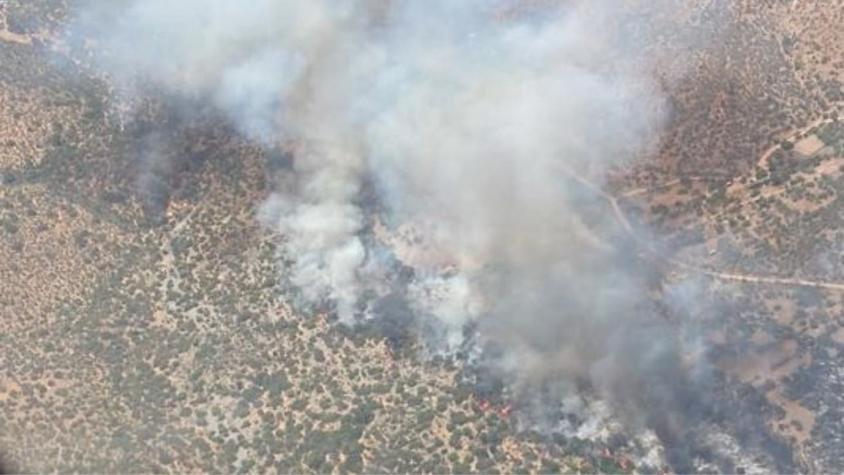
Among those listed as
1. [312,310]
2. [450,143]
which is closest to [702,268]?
[450,143]

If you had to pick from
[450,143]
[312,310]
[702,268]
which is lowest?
[312,310]

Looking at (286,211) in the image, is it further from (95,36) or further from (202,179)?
(95,36)

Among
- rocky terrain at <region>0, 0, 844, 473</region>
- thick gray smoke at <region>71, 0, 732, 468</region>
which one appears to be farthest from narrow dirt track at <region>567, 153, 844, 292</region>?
thick gray smoke at <region>71, 0, 732, 468</region>

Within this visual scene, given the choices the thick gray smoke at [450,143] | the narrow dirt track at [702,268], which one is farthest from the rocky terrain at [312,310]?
the thick gray smoke at [450,143]

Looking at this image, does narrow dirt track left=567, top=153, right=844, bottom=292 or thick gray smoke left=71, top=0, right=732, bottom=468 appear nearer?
thick gray smoke left=71, top=0, right=732, bottom=468

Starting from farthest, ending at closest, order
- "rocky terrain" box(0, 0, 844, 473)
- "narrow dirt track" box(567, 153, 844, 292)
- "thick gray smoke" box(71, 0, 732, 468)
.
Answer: "narrow dirt track" box(567, 153, 844, 292) < "thick gray smoke" box(71, 0, 732, 468) < "rocky terrain" box(0, 0, 844, 473)

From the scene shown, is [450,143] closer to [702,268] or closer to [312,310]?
[312,310]

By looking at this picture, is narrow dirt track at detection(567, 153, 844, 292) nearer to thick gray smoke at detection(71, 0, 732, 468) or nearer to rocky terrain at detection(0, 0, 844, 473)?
rocky terrain at detection(0, 0, 844, 473)

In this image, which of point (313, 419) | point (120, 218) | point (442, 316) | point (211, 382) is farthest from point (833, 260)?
point (120, 218)
